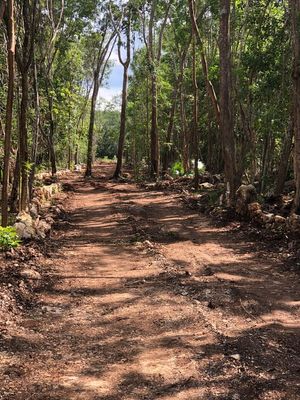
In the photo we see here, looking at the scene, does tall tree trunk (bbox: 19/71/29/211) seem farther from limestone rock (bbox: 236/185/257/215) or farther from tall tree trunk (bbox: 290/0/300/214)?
tall tree trunk (bbox: 290/0/300/214)

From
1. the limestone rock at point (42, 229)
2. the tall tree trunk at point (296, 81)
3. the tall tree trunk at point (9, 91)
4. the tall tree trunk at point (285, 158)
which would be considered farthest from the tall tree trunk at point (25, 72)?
the tall tree trunk at point (285, 158)

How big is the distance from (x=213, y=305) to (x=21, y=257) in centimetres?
364

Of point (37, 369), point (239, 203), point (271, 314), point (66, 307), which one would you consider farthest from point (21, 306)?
point (239, 203)

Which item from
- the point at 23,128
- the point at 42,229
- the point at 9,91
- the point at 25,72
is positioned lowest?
the point at 42,229

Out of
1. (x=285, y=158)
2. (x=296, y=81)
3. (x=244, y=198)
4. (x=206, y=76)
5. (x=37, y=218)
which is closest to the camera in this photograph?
(x=296, y=81)

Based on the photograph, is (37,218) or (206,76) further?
(206,76)

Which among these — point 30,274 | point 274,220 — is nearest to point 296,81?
point 274,220

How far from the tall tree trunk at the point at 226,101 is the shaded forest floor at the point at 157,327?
407cm

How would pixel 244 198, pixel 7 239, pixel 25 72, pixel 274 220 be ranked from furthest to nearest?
pixel 244 198
pixel 274 220
pixel 25 72
pixel 7 239

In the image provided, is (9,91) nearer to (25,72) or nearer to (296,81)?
(25,72)

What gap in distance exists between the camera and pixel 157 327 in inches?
210

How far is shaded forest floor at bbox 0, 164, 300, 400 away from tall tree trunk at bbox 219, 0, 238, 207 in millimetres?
4073

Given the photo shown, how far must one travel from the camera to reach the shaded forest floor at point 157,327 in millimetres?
4039

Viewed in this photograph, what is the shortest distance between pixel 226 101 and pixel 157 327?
9656 mm
